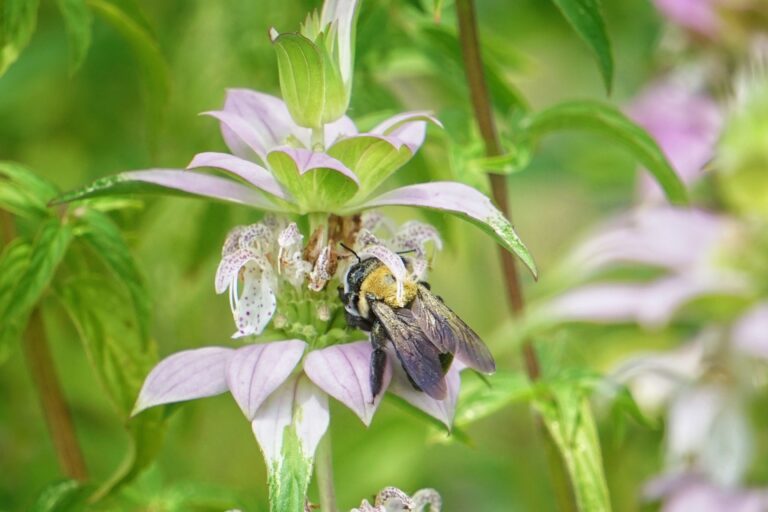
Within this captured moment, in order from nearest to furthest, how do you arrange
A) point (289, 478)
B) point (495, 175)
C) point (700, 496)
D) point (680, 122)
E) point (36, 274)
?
1. point (289, 478)
2. point (36, 274)
3. point (495, 175)
4. point (700, 496)
5. point (680, 122)

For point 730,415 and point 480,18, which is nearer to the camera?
point 730,415

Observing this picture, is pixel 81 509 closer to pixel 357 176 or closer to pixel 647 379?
pixel 357 176

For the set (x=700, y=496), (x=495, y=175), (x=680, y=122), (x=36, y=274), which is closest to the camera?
(x=36, y=274)

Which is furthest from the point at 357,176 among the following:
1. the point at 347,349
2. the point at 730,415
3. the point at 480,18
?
the point at 480,18

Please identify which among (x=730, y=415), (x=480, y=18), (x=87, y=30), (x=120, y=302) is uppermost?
(x=480, y=18)

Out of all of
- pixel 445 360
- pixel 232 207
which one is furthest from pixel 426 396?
pixel 232 207

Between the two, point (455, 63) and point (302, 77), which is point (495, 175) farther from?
point (302, 77)

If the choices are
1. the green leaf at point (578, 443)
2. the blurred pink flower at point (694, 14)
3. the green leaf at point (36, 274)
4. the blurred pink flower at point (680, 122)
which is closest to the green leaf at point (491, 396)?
the green leaf at point (578, 443)
